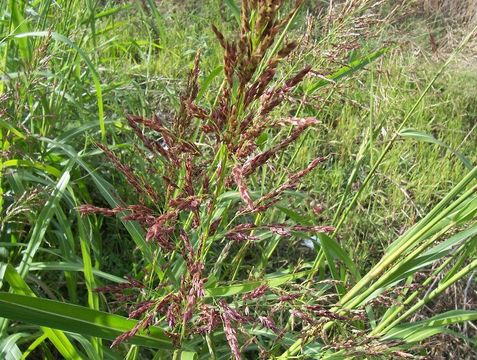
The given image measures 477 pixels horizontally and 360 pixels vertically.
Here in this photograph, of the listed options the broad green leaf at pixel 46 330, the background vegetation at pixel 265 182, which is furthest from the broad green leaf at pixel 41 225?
the broad green leaf at pixel 46 330

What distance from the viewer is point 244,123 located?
852mm

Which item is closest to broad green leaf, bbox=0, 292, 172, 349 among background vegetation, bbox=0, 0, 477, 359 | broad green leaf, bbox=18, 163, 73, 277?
background vegetation, bbox=0, 0, 477, 359

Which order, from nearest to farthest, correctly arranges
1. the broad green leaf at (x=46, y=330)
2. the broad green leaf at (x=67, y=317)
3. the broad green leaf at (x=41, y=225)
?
the broad green leaf at (x=67, y=317) < the broad green leaf at (x=46, y=330) < the broad green leaf at (x=41, y=225)

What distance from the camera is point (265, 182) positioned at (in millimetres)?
2383

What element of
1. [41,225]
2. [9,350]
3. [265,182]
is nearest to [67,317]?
[9,350]

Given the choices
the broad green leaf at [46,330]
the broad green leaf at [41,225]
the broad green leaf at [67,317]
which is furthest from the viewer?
the broad green leaf at [41,225]

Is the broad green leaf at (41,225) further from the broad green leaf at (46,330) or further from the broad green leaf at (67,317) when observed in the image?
the broad green leaf at (67,317)

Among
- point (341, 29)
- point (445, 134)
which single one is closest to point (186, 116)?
point (341, 29)

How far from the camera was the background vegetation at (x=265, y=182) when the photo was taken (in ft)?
4.46

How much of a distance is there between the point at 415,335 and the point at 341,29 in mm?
709

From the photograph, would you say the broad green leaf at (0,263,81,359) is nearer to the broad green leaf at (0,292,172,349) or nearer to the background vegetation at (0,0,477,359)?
the background vegetation at (0,0,477,359)

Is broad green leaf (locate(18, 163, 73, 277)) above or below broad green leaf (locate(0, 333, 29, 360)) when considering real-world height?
above

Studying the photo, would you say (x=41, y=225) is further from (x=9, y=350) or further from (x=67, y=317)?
(x=67, y=317)

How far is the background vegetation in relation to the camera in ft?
4.46
